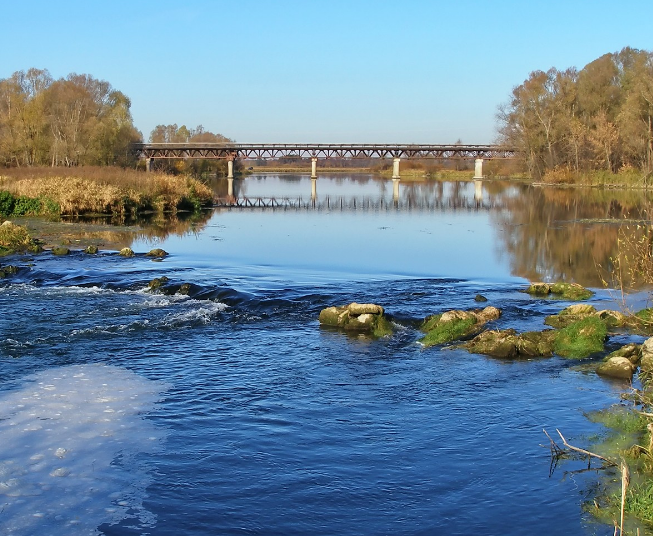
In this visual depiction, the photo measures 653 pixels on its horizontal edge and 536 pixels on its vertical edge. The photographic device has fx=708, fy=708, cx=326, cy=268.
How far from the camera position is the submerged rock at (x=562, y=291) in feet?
66.5

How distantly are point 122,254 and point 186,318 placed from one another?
37.0ft

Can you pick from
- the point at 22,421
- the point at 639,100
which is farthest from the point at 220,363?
the point at 639,100

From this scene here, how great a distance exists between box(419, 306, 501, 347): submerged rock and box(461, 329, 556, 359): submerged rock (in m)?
0.57

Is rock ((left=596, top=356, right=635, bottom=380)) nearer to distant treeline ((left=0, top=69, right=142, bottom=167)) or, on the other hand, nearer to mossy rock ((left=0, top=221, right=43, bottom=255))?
mossy rock ((left=0, top=221, right=43, bottom=255))

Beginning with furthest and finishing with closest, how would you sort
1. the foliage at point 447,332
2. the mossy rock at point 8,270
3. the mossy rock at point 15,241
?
the mossy rock at point 15,241
the mossy rock at point 8,270
the foliage at point 447,332

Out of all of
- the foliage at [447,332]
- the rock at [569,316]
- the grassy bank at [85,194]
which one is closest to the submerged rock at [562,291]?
the rock at [569,316]

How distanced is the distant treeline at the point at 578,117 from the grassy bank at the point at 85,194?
51857mm

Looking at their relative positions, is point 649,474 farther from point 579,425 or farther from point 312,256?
point 312,256

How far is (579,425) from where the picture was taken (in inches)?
426

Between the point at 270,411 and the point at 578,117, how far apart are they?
84.5 meters

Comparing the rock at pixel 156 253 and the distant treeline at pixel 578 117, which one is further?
the distant treeline at pixel 578 117

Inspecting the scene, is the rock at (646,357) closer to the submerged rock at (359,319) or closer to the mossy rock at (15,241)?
the submerged rock at (359,319)

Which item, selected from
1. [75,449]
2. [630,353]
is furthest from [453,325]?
[75,449]


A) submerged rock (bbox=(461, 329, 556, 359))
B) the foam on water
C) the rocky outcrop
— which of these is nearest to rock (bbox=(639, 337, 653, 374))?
submerged rock (bbox=(461, 329, 556, 359))
